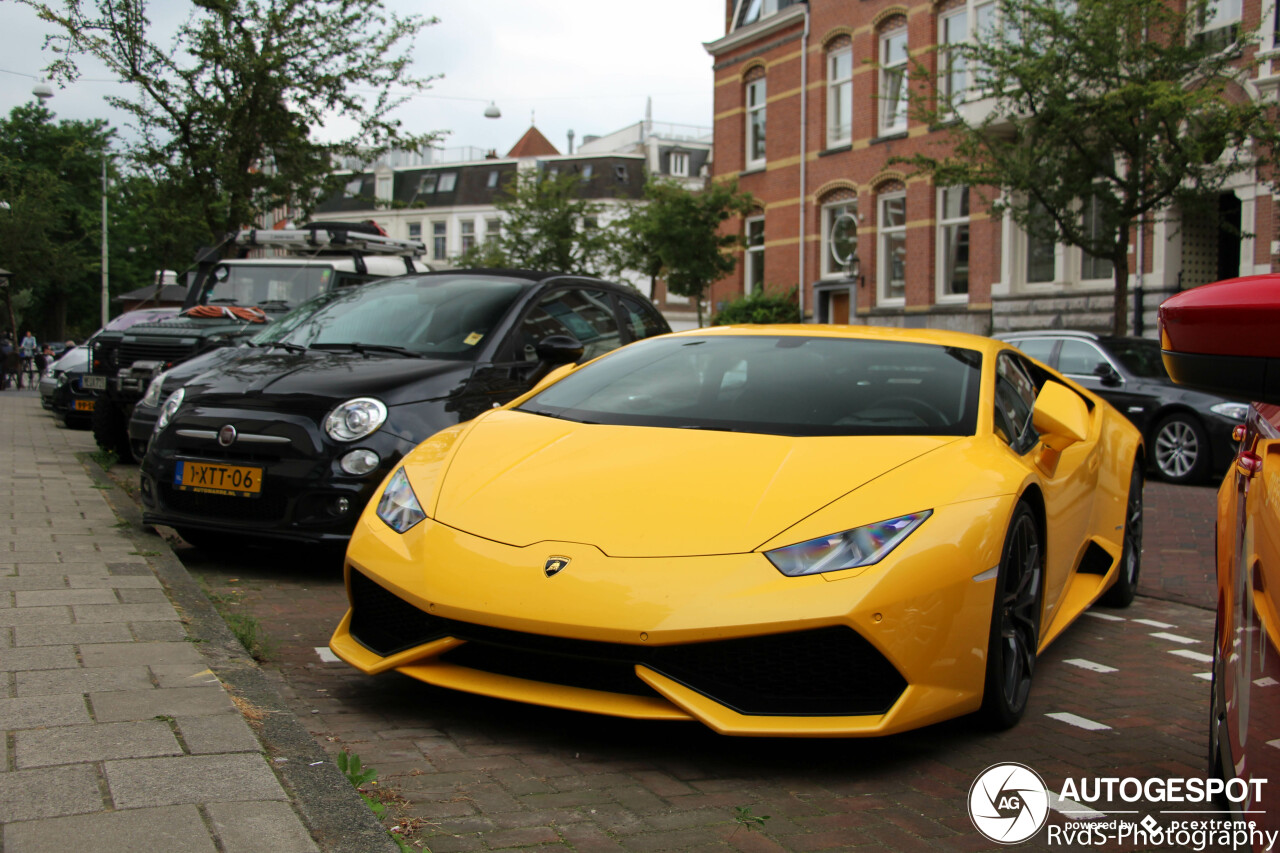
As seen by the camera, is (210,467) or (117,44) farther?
(117,44)

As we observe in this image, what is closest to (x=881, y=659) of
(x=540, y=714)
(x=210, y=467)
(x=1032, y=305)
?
(x=540, y=714)

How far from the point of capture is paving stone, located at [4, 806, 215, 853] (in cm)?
227

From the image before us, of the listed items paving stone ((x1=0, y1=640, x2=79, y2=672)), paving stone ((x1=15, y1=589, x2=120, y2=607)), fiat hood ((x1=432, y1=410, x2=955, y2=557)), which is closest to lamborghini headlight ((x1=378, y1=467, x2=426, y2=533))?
fiat hood ((x1=432, y1=410, x2=955, y2=557))

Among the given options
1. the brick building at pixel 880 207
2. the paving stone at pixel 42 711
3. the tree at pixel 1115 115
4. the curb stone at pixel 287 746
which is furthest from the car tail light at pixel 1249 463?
the brick building at pixel 880 207

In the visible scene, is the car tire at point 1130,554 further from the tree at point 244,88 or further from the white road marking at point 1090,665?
the tree at point 244,88

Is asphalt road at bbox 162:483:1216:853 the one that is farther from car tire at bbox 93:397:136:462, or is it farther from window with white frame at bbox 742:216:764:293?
window with white frame at bbox 742:216:764:293

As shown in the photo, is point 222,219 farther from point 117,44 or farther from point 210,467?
point 210,467

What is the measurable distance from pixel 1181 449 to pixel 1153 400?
0.58 m

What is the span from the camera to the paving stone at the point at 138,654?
11.8 feet

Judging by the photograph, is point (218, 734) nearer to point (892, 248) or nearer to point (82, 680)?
point (82, 680)

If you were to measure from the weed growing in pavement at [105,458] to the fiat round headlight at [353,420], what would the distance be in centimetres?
487

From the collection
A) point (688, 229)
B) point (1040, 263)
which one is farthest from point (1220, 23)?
point (688, 229)

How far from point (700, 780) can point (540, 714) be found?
2.22 feet

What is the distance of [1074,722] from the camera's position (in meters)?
3.78
